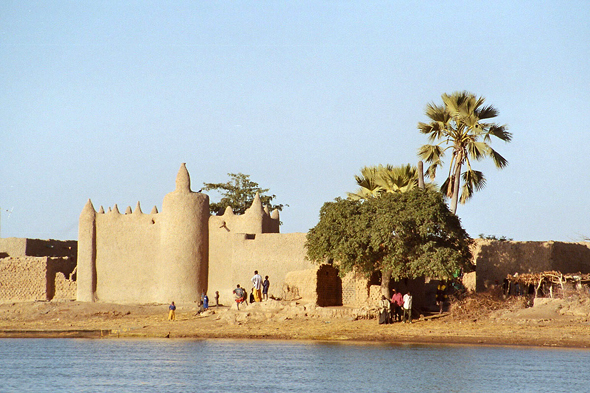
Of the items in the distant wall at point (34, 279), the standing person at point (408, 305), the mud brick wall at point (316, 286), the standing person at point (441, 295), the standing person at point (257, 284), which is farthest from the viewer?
the distant wall at point (34, 279)

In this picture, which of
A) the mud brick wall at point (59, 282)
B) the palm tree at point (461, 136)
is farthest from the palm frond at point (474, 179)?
the mud brick wall at point (59, 282)

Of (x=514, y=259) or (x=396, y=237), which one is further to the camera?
(x=514, y=259)

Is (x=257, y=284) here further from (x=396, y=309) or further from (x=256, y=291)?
(x=396, y=309)

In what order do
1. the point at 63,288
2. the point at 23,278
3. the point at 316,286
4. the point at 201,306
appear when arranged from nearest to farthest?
the point at 316,286 → the point at 201,306 → the point at 63,288 → the point at 23,278

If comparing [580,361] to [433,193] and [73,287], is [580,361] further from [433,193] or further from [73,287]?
[73,287]

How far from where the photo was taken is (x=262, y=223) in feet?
109

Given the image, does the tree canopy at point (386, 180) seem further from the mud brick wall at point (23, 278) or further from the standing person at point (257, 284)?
the mud brick wall at point (23, 278)

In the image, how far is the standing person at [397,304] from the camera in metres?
26.0

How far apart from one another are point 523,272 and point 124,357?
13251mm

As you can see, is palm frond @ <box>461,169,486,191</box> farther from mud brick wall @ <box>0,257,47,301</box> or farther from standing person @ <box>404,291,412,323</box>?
mud brick wall @ <box>0,257,47,301</box>

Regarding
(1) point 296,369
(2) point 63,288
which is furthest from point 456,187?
(2) point 63,288

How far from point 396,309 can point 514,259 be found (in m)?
4.78

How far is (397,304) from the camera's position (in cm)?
2602

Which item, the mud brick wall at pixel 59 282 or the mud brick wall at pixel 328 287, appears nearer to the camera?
the mud brick wall at pixel 328 287
